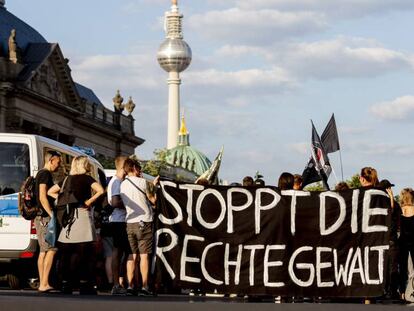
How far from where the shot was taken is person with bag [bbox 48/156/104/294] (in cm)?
1792

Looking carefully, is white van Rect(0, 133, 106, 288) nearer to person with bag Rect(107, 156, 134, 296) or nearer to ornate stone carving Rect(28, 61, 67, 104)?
person with bag Rect(107, 156, 134, 296)

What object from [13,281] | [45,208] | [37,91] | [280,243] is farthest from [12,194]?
[37,91]

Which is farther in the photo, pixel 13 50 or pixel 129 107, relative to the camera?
pixel 129 107

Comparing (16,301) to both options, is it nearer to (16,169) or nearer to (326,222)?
(326,222)

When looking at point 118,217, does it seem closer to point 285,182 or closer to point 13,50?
point 285,182

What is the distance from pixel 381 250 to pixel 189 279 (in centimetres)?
226

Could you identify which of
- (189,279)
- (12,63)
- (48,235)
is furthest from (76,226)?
(12,63)

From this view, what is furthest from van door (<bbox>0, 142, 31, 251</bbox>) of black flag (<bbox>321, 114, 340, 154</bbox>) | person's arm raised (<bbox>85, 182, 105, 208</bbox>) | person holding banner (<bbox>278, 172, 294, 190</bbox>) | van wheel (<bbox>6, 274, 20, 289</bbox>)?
black flag (<bbox>321, 114, 340, 154</bbox>)

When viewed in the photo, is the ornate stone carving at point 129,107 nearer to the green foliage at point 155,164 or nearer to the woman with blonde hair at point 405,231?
the green foliage at point 155,164

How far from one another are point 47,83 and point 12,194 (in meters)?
70.0

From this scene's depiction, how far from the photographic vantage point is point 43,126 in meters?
91.0

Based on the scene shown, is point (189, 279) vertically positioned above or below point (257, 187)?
below

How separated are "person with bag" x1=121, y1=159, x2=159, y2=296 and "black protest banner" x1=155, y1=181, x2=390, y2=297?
2.99 ft

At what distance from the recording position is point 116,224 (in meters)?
19.1
